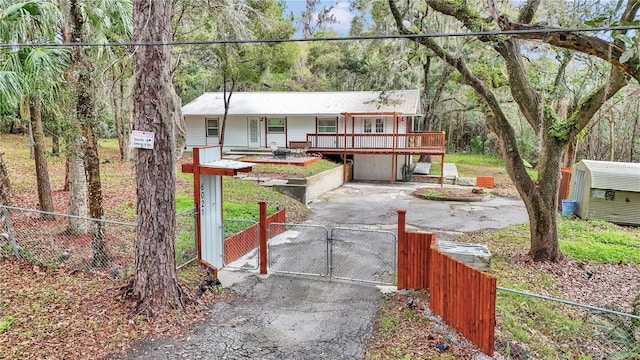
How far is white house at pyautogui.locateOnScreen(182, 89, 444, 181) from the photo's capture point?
70.6 feet

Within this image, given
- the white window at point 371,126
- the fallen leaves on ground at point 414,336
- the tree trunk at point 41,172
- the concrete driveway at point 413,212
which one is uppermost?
the white window at point 371,126

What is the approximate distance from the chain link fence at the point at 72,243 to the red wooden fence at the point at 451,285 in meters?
3.76

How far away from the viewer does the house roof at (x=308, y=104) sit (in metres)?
22.5

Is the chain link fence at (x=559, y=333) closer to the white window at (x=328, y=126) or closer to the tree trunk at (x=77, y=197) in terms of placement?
the tree trunk at (x=77, y=197)

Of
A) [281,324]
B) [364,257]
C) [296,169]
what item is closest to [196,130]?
[296,169]

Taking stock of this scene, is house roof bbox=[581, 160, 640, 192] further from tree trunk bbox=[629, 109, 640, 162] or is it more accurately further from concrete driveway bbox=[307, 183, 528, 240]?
tree trunk bbox=[629, 109, 640, 162]

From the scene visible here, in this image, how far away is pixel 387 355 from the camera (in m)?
4.74

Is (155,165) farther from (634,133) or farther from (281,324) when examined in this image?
(634,133)

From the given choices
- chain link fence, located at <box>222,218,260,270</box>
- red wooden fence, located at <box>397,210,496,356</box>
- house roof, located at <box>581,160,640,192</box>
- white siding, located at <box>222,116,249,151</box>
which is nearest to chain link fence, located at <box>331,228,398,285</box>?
red wooden fence, located at <box>397,210,496,356</box>

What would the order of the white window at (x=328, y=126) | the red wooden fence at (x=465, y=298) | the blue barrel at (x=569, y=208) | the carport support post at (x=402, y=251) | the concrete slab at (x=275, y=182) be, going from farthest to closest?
the white window at (x=328, y=126) → the concrete slab at (x=275, y=182) → the blue barrel at (x=569, y=208) → the carport support post at (x=402, y=251) → the red wooden fence at (x=465, y=298)

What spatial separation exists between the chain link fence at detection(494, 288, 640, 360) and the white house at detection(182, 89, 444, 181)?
48.1 feet

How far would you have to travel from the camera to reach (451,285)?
17.3ft

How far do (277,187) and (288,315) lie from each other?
9.88 meters

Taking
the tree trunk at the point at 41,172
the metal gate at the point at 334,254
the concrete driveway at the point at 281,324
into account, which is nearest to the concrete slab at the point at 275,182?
the metal gate at the point at 334,254
